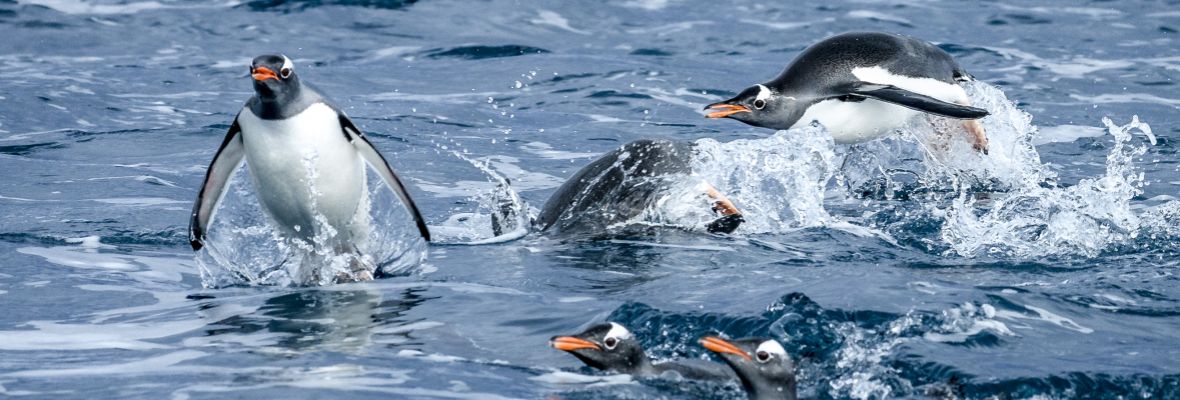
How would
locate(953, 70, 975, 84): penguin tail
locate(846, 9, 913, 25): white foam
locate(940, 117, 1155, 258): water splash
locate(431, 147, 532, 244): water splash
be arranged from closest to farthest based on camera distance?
locate(940, 117, 1155, 258): water splash, locate(431, 147, 532, 244): water splash, locate(953, 70, 975, 84): penguin tail, locate(846, 9, 913, 25): white foam

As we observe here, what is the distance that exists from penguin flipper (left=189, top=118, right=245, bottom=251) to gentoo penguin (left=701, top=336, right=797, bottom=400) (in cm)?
273

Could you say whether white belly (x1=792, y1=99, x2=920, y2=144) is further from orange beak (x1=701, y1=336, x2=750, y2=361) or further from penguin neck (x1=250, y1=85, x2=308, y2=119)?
orange beak (x1=701, y1=336, x2=750, y2=361)

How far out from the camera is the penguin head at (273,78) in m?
5.69

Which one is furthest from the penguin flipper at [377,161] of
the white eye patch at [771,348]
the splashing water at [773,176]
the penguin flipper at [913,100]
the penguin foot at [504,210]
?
the penguin flipper at [913,100]

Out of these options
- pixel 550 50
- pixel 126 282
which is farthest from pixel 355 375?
pixel 550 50

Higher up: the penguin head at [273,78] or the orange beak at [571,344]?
the penguin head at [273,78]

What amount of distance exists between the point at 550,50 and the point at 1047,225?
6709 mm

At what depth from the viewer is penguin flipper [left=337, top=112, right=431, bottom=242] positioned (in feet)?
19.7

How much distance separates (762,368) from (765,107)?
3432mm

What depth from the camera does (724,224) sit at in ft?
20.6

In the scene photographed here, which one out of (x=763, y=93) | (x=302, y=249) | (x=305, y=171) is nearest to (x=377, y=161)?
Result: (x=305, y=171)

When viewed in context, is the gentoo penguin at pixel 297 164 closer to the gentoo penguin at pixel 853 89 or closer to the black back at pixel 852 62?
the gentoo penguin at pixel 853 89

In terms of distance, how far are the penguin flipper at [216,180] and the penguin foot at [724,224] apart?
1.95 meters

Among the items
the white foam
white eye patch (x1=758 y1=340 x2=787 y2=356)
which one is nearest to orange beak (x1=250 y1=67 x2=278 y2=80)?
white eye patch (x1=758 y1=340 x2=787 y2=356)
